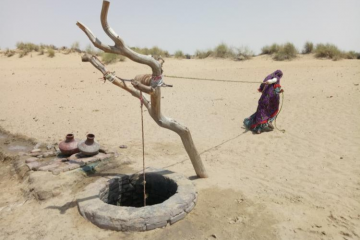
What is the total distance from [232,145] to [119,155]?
270 cm

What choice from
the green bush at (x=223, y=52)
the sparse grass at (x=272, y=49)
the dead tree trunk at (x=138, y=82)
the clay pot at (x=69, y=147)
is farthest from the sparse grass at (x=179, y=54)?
the dead tree trunk at (x=138, y=82)

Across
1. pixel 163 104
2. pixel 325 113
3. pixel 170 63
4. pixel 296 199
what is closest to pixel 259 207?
pixel 296 199

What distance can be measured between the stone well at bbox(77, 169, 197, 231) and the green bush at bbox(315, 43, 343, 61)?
15.2 metres

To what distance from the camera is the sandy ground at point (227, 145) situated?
396 centimetres

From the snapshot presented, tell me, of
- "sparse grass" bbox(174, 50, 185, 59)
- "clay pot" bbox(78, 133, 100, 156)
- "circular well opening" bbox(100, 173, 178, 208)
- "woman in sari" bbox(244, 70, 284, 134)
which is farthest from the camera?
"sparse grass" bbox(174, 50, 185, 59)

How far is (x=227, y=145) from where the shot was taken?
24.1ft

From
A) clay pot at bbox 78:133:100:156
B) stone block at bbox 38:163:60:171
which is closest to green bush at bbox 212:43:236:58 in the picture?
clay pot at bbox 78:133:100:156

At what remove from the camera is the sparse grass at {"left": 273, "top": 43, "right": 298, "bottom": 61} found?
18155mm

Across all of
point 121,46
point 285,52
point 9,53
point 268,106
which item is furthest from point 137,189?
point 9,53

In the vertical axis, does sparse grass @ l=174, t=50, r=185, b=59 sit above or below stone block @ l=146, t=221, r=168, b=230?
above

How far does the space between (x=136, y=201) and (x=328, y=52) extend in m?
16.2

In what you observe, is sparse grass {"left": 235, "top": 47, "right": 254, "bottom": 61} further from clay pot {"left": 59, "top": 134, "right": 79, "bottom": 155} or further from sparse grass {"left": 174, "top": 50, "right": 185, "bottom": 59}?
clay pot {"left": 59, "top": 134, "right": 79, "bottom": 155}

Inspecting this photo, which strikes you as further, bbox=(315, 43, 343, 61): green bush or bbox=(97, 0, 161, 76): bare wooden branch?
bbox=(315, 43, 343, 61): green bush

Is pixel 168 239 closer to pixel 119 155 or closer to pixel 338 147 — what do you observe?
pixel 119 155
